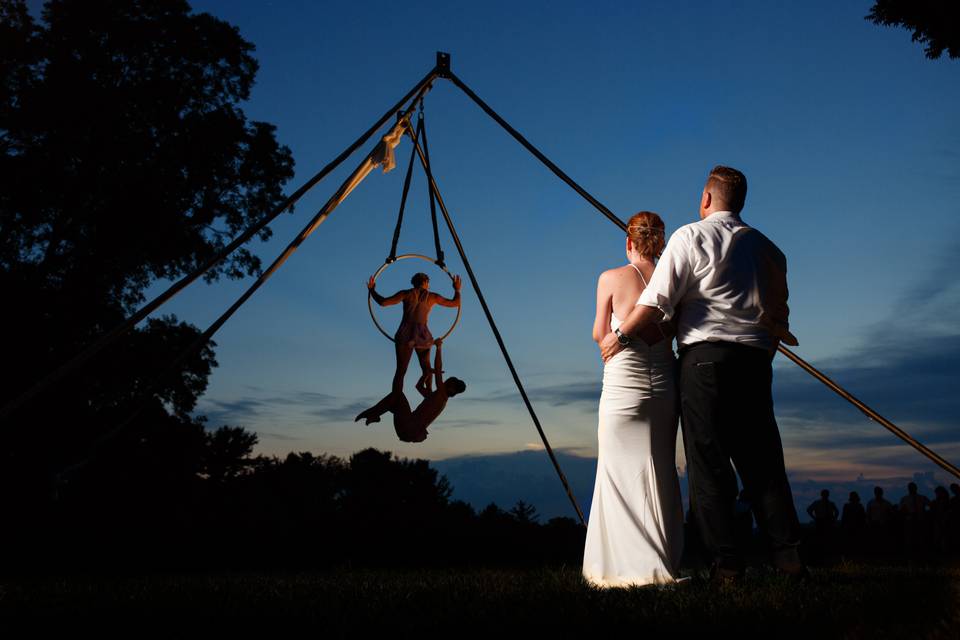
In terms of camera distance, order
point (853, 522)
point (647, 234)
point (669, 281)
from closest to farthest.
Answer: point (669, 281) → point (647, 234) → point (853, 522)

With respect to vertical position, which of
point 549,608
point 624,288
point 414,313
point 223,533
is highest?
point 414,313

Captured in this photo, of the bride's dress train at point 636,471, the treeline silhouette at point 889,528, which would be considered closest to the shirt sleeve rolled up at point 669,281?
the bride's dress train at point 636,471

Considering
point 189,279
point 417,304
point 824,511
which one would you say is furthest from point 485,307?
point 824,511

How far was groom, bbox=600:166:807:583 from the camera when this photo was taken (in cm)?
424

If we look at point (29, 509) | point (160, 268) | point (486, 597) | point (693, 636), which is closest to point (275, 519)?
point (29, 509)

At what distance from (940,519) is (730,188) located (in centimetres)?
1151

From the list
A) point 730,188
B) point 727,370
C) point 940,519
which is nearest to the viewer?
point 727,370

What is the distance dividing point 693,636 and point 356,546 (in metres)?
8.55

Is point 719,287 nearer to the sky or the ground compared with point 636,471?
nearer to the sky

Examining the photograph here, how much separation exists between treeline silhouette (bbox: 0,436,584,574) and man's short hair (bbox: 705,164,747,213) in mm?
5435

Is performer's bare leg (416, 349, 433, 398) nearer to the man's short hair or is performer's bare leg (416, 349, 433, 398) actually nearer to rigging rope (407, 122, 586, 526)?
rigging rope (407, 122, 586, 526)

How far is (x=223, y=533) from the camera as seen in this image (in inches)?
445

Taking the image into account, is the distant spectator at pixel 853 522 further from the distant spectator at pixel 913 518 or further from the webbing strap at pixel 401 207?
the webbing strap at pixel 401 207

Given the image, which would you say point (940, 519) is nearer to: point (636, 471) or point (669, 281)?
point (636, 471)
